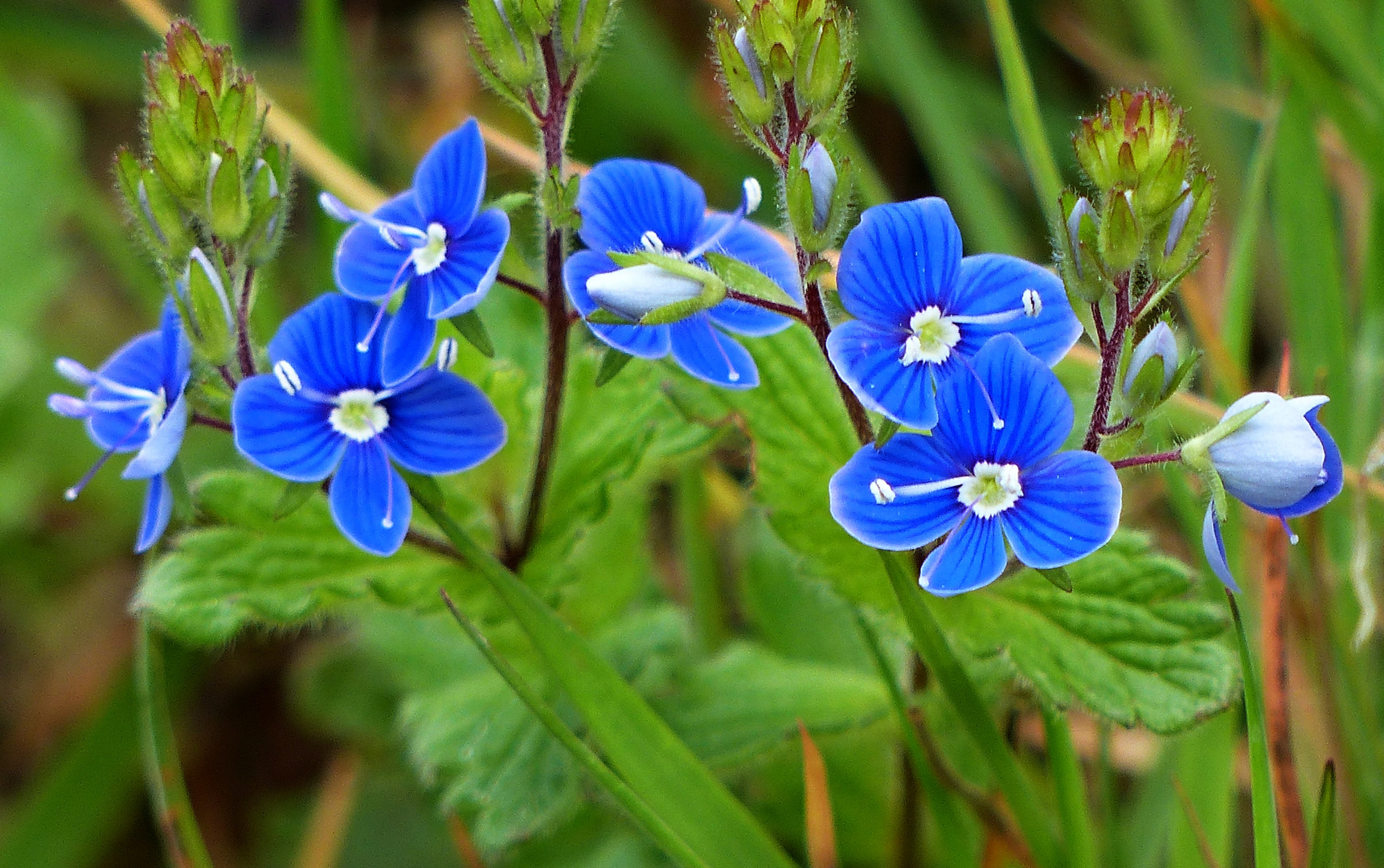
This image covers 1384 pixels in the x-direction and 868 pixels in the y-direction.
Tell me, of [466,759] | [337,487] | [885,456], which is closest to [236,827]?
[466,759]

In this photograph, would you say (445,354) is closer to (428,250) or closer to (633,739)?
(428,250)

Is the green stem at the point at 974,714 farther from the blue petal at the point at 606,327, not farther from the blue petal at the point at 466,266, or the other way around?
the blue petal at the point at 466,266

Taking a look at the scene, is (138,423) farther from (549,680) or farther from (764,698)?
(764,698)

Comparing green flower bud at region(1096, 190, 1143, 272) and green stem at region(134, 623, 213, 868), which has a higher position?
green stem at region(134, 623, 213, 868)

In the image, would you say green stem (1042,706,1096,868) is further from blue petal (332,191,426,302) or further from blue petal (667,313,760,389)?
blue petal (332,191,426,302)

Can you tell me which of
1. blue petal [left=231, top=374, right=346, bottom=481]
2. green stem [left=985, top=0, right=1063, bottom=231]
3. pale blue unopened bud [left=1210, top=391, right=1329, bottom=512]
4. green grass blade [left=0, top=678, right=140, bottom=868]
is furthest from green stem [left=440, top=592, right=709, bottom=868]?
green grass blade [left=0, top=678, right=140, bottom=868]

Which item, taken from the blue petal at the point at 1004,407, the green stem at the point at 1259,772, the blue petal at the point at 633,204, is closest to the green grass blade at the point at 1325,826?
the green stem at the point at 1259,772
